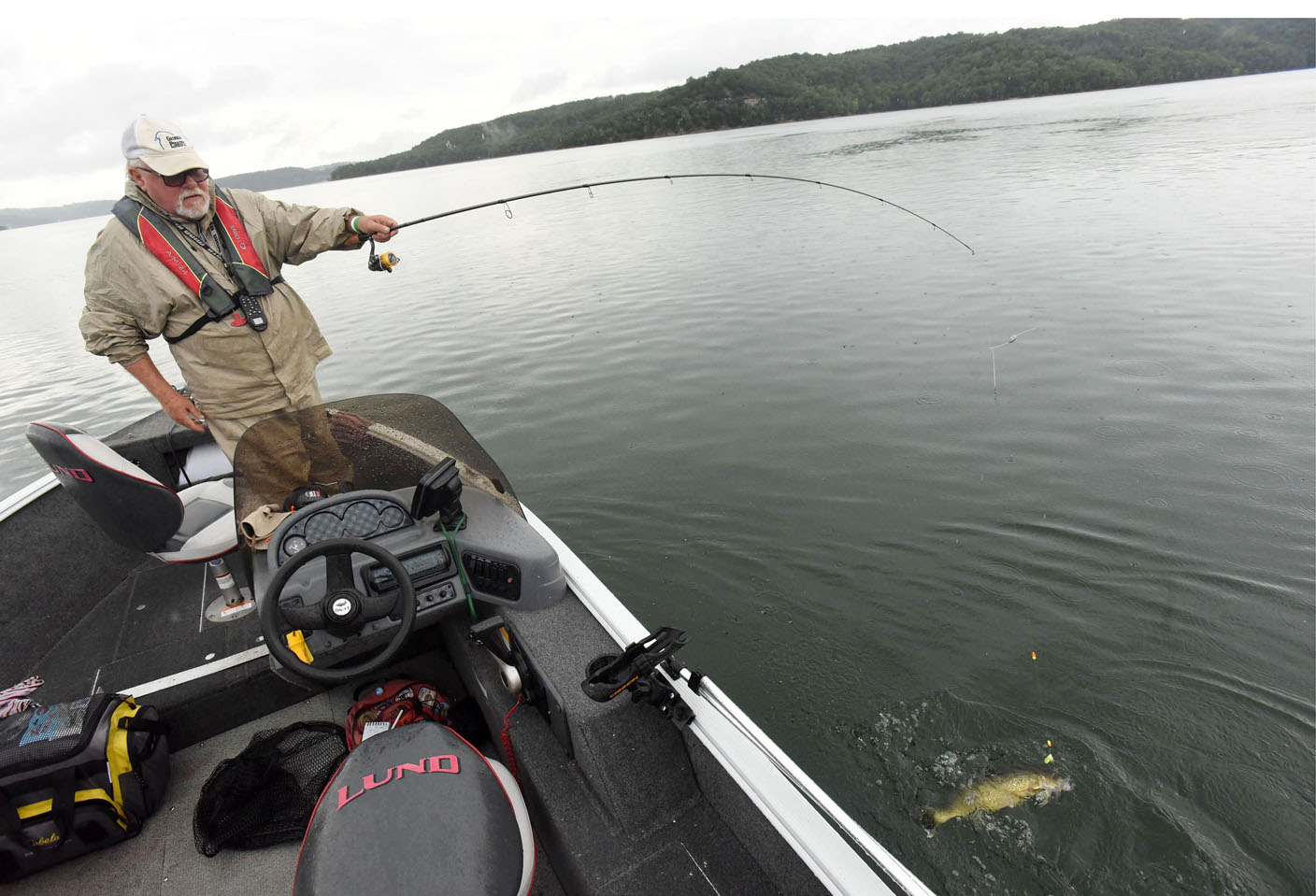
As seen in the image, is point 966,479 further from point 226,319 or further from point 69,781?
point 69,781

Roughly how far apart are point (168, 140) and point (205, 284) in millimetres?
575

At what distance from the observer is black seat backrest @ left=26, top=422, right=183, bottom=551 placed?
8.05 ft

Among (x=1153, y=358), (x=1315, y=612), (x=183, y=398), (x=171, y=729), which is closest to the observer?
(x=171, y=729)

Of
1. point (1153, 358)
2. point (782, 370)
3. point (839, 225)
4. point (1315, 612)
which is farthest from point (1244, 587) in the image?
point (839, 225)

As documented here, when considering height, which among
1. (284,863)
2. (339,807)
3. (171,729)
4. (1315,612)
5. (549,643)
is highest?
(339,807)

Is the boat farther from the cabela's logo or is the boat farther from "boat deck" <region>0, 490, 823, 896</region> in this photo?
the cabela's logo

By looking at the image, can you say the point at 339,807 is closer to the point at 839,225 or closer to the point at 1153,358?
the point at 1153,358

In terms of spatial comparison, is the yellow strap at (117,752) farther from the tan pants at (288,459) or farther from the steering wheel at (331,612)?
the steering wheel at (331,612)

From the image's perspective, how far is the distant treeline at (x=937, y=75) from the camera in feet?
199

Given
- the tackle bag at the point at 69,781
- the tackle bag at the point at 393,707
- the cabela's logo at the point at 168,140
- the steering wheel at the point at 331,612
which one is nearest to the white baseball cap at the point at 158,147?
the cabela's logo at the point at 168,140

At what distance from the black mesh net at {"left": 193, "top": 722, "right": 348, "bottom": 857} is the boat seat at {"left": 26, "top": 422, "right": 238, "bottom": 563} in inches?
34.8

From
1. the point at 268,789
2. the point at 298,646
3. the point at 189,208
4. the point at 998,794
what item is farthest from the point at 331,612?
the point at 998,794

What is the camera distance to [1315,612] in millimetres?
3734

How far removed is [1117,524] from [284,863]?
204 inches
